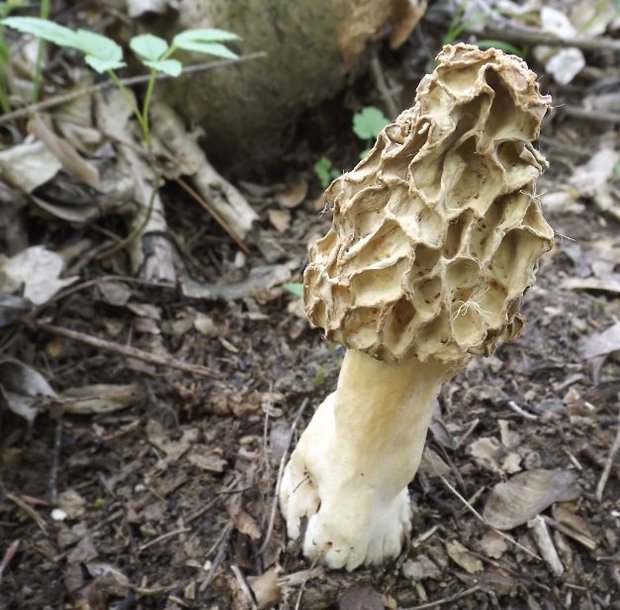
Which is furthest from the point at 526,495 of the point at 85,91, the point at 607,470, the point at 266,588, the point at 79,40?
the point at 85,91

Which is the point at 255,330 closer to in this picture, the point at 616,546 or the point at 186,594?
the point at 186,594

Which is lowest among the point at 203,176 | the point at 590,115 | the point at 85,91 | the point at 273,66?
the point at 590,115

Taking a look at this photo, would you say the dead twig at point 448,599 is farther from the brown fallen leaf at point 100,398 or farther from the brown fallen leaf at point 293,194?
the brown fallen leaf at point 293,194

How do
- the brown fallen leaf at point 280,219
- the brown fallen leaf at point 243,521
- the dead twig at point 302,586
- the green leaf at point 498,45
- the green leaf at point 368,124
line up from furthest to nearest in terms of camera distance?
the green leaf at point 498,45
the brown fallen leaf at point 280,219
the green leaf at point 368,124
the brown fallen leaf at point 243,521
the dead twig at point 302,586

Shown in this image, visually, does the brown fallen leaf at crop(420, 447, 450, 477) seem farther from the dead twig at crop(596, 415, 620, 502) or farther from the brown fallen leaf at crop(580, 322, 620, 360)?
the brown fallen leaf at crop(580, 322, 620, 360)

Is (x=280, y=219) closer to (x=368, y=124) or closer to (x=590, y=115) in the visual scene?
(x=368, y=124)

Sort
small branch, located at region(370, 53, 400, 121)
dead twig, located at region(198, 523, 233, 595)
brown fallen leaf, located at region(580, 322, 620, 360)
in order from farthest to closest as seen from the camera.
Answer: small branch, located at region(370, 53, 400, 121), brown fallen leaf, located at region(580, 322, 620, 360), dead twig, located at region(198, 523, 233, 595)

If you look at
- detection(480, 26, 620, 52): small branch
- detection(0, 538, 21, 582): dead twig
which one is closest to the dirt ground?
detection(0, 538, 21, 582): dead twig

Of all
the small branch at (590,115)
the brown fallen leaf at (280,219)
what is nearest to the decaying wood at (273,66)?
the brown fallen leaf at (280,219)
